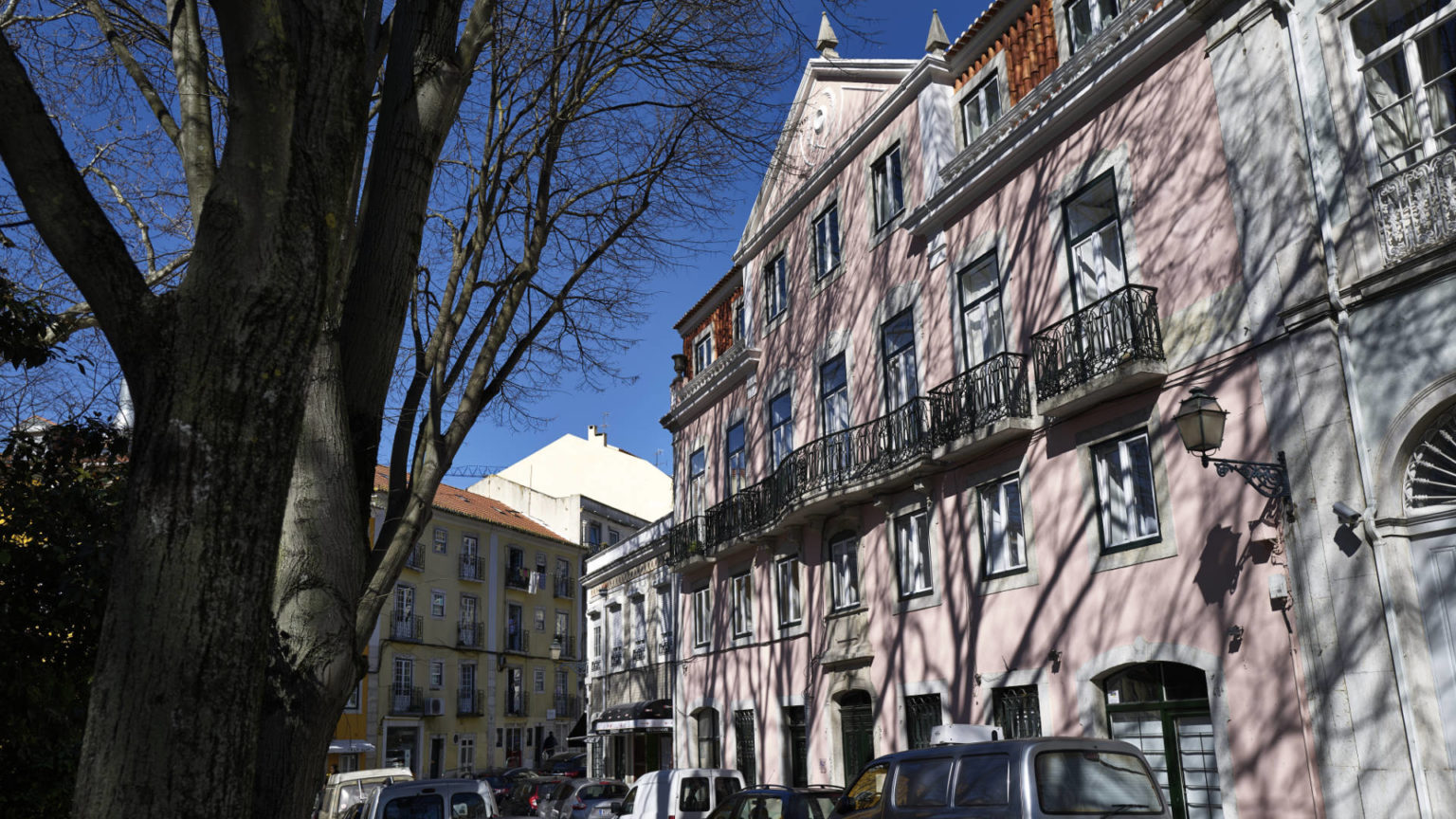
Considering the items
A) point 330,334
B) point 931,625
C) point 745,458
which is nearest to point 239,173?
point 330,334

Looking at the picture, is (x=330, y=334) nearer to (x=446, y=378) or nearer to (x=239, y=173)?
(x=239, y=173)

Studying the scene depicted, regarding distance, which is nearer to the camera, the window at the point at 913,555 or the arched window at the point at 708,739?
the window at the point at 913,555

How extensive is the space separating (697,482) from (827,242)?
809 centimetres

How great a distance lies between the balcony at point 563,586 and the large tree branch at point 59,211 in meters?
51.0

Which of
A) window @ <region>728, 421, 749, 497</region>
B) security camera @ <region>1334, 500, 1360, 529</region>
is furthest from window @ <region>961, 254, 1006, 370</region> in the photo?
window @ <region>728, 421, 749, 497</region>

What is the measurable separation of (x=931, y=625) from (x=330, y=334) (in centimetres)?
1336

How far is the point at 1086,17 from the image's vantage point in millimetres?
14953

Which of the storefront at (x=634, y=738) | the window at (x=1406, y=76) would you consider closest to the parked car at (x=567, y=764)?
the storefront at (x=634, y=738)

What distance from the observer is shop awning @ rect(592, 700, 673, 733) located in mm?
26812

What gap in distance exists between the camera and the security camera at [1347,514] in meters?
10.2

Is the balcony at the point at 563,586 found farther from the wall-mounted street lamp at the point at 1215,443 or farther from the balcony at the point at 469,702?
the wall-mounted street lamp at the point at 1215,443

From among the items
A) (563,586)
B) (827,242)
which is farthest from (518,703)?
(827,242)

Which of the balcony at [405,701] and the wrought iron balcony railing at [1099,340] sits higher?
the wrought iron balcony railing at [1099,340]

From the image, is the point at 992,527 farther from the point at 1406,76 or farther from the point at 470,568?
the point at 470,568
